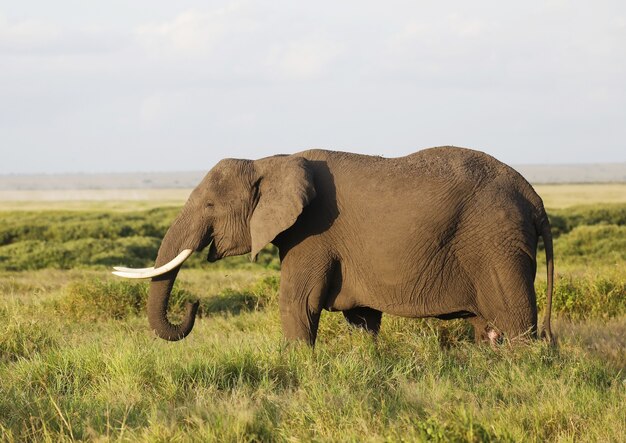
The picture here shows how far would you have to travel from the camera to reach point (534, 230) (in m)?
7.59

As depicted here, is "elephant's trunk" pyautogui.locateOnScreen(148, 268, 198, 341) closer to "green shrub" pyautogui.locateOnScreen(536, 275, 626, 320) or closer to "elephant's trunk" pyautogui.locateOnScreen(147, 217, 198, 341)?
"elephant's trunk" pyautogui.locateOnScreen(147, 217, 198, 341)

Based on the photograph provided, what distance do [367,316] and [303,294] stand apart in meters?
1.03

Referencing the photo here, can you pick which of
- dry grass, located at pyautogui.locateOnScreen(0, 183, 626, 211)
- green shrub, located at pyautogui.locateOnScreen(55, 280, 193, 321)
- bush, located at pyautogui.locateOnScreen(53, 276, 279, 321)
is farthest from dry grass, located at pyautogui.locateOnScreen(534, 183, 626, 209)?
green shrub, located at pyautogui.locateOnScreen(55, 280, 193, 321)

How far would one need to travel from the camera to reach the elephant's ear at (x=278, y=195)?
7379 mm

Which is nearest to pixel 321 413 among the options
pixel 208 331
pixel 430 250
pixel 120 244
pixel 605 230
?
pixel 430 250

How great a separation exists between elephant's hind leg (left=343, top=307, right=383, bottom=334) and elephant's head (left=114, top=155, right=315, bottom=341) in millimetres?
1179

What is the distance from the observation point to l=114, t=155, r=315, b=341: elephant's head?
303 inches

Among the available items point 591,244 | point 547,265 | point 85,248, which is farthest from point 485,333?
point 591,244

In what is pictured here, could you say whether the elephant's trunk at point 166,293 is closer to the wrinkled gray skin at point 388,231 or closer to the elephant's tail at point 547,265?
the wrinkled gray skin at point 388,231

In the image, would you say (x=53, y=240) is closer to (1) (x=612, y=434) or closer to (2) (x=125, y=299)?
(2) (x=125, y=299)

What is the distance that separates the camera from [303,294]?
24.9 ft

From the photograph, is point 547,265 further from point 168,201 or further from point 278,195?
point 168,201

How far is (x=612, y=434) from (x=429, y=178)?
2824 mm

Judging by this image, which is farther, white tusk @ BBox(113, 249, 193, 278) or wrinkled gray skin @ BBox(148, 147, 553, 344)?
white tusk @ BBox(113, 249, 193, 278)
